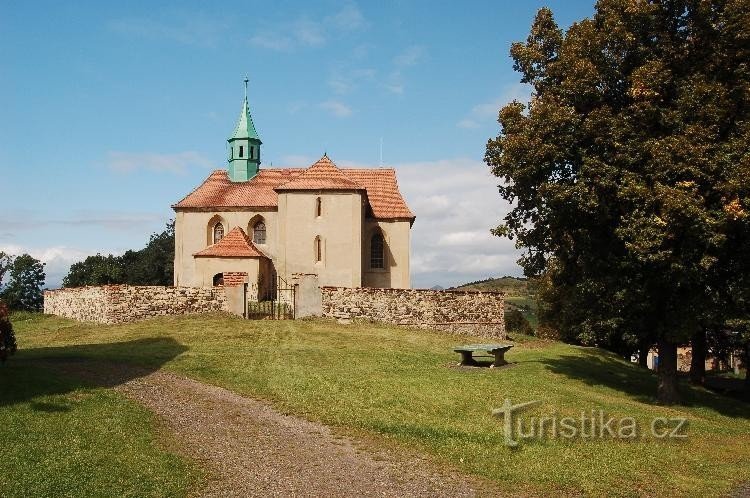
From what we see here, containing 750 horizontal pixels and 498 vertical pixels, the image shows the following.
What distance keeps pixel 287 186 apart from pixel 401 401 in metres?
25.8

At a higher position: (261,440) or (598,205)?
(598,205)

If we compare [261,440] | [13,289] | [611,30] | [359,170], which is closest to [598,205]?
[611,30]

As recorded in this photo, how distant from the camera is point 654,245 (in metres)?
17.4

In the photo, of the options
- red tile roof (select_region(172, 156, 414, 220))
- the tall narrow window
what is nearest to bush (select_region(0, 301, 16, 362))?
the tall narrow window

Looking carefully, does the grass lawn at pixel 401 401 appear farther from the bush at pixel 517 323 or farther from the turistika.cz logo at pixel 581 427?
the bush at pixel 517 323

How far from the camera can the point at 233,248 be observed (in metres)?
39.0

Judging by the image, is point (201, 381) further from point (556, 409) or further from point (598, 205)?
point (598, 205)

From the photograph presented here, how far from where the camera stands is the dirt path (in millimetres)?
10047

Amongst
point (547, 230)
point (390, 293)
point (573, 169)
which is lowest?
point (390, 293)

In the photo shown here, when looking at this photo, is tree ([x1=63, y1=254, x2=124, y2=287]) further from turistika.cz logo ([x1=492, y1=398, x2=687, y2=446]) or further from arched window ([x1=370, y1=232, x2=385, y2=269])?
turistika.cz logo ([x1=492, y1=398, x2=687, y2=446])

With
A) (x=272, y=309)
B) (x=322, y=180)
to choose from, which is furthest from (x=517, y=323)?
(x=272, y=309)

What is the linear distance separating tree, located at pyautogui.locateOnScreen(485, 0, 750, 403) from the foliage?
55306 millimetres

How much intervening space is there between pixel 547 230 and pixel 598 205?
10.6 feet

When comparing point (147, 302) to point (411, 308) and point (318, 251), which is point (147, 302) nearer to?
point (318, 251)
